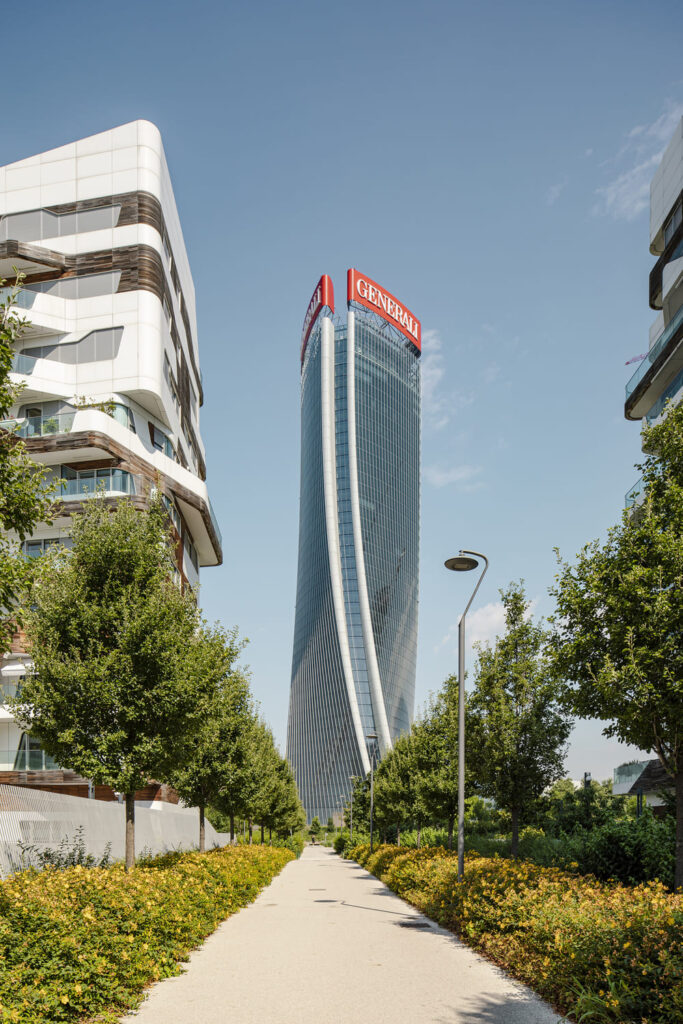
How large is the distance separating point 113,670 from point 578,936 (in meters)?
8.89

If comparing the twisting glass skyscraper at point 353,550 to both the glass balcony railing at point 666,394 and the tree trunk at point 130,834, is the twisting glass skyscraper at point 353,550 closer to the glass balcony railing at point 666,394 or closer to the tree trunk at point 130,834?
the glass balcony railing at point 666,394

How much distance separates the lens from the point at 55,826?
17453 millimetres

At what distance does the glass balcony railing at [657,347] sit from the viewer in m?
31.3

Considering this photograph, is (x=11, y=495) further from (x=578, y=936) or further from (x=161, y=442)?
(x=161, y=442)

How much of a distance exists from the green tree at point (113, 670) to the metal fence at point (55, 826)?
6.78 feet

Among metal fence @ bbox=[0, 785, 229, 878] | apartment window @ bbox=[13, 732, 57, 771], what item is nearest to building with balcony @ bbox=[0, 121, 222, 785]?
apartment window @ bbox=[13, 732, 57, 771]

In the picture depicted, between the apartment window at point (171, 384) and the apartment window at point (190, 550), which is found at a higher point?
the apartment window at point (171, 384)

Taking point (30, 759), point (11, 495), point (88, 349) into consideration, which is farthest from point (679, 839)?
point (88, 349)

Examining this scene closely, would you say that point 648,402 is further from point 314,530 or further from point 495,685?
point 314,530

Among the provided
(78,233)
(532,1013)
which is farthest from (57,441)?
(532,1013)

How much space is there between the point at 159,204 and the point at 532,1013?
4301cm

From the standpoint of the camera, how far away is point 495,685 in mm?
21547

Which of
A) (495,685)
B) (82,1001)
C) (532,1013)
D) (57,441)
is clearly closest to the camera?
(82,1001)

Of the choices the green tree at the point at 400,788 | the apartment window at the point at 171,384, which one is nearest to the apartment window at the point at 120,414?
the apartment window at the point at 171,384
